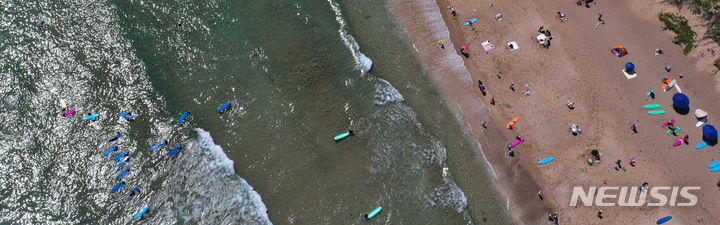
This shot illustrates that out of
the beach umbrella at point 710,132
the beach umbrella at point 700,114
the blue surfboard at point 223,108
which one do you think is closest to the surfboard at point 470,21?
the beach umbrella at point 700,114

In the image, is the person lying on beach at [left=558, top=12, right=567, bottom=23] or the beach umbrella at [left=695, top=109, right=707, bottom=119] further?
the person lying on beach at [left=558, top=12, right=567, bottom=23]

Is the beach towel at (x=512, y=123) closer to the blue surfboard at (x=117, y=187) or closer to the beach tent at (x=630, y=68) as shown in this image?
the beach tent at (x=630, y=68)

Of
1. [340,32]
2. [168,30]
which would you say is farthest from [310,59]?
[168,30]

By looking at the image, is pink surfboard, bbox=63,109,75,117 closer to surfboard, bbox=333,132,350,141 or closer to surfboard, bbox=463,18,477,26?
surfboard, bbox=333,132,350,141

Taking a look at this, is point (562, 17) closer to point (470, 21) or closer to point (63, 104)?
point (470, 21)

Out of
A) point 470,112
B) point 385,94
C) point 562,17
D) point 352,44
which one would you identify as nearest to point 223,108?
point 352,44

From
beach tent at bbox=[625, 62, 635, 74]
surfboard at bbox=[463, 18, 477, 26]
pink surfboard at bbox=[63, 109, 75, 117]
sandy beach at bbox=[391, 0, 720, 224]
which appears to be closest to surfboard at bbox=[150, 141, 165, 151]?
pink surfboard at bbox=[63, 109, 75, 117]
